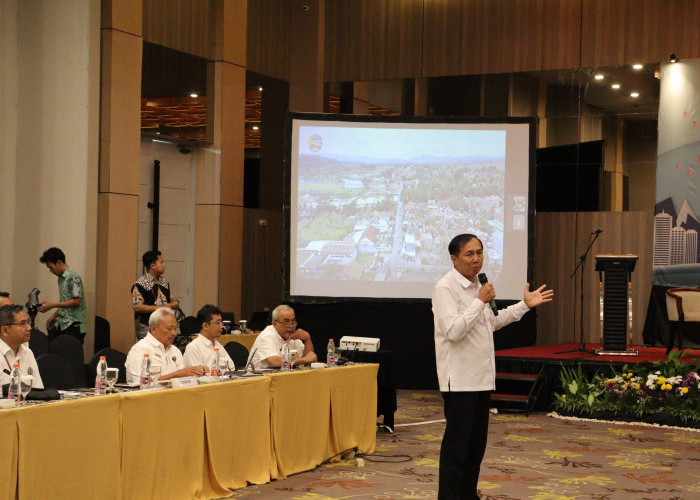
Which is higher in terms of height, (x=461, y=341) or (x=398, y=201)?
(x=398, y=201)

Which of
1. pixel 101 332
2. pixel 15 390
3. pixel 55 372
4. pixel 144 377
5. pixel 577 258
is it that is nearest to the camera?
pixel 15 390

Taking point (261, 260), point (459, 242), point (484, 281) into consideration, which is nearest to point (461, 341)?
point (484, 281)

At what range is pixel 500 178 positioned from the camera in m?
11.1

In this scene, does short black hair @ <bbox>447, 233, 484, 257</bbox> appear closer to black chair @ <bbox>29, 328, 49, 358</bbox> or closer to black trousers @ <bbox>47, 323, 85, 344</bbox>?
black chair @ <bbox>29, 328, 49, 358</bbox>

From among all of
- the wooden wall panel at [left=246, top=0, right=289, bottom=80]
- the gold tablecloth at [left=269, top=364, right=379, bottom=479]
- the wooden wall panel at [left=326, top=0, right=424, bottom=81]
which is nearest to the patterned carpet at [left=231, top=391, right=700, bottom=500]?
the gold tablecloth at [left=269, top=364, right=379, bottom=479]

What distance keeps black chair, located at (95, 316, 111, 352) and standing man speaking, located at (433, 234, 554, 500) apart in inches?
217

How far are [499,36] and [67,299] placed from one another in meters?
6.79

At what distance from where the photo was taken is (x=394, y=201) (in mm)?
11219

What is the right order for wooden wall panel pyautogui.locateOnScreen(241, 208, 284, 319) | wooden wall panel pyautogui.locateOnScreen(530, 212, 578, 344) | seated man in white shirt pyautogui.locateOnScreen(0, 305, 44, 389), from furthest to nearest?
wooden wall panel pyautogui.locateOnScreen(241, 208, 284, 319)
wooden wall panel pyautogui.locateOnScreen(530, 212, 578, 344)
seated man in white shirt pyautogui.locateOnScreen(0, 305, 44, 389)

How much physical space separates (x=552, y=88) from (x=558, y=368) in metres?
4.10

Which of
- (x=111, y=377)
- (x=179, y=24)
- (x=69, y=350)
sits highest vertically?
(x=179, y=24)

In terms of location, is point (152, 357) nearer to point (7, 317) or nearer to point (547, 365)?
point (7, 317)

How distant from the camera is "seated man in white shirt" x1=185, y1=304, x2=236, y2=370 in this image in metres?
6.63

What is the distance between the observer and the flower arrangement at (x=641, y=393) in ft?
28.5
